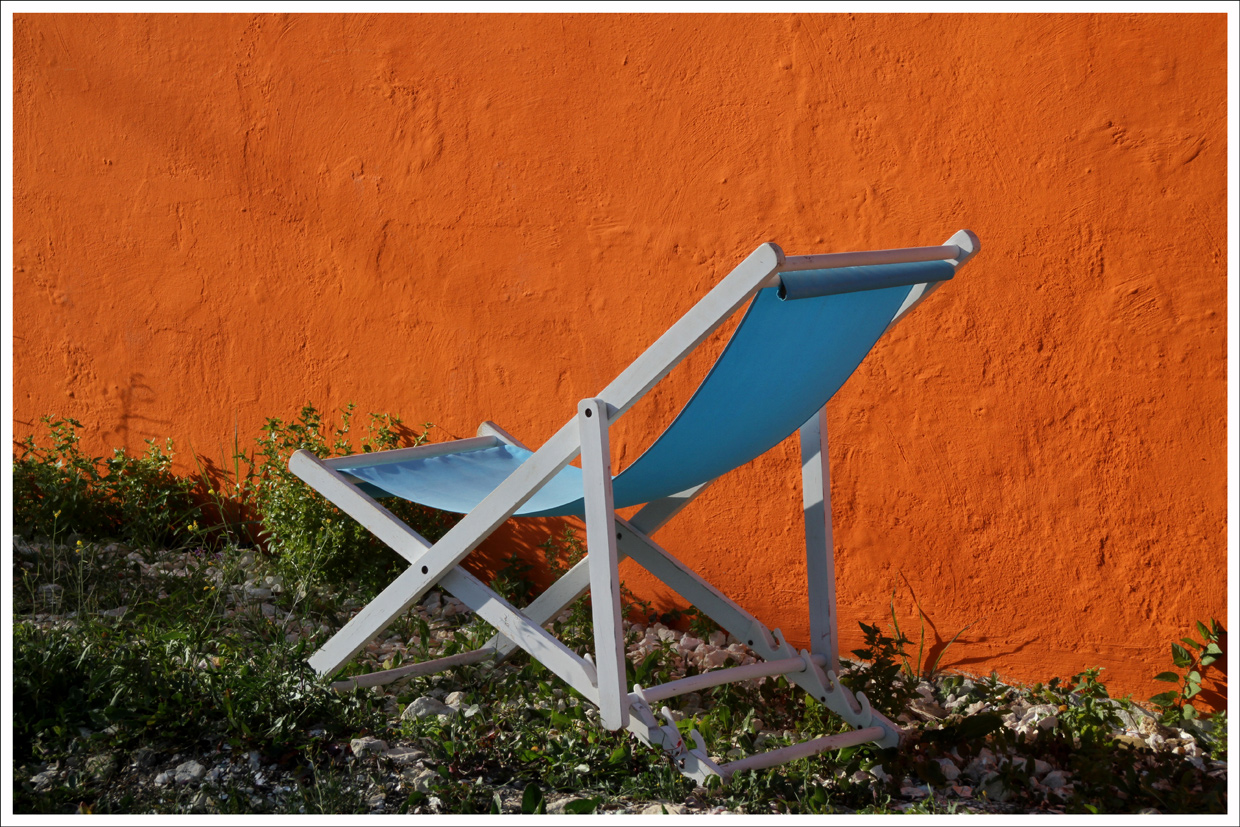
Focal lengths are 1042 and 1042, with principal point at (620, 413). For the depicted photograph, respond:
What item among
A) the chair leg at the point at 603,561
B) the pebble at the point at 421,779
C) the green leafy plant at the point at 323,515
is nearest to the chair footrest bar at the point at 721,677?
the chair leg at the point at 603,561

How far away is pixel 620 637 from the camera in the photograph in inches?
81.7

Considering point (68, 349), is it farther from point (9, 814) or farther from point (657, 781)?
point (657, 781)

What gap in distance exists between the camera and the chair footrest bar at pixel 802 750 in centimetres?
218

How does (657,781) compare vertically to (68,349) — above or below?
below

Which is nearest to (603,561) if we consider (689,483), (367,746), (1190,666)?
(689,483)

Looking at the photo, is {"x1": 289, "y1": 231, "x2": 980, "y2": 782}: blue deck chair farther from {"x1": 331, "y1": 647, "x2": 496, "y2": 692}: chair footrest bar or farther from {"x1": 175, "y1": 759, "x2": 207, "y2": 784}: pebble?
Answer: {"x1": 175, "y1": 759, "x2": 207, "y2": 784}: pebble

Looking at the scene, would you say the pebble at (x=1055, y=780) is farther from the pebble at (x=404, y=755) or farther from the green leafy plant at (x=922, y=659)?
the pebble at (x=404, y=755)

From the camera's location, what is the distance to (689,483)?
241 cm

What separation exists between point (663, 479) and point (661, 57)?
5.12 ft

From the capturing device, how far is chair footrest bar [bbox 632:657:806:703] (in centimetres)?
226

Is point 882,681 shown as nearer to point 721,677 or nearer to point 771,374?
point 721,677

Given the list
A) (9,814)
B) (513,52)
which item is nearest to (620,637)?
(9,814)

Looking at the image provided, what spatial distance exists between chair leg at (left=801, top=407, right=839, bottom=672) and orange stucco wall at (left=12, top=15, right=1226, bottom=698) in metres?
0.55

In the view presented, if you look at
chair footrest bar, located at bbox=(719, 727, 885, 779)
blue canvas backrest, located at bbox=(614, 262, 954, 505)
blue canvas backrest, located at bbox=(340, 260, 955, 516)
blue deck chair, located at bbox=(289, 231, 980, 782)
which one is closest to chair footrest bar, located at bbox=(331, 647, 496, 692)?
blue deck chair, located at bbox=(289, 231, 980, 782)
